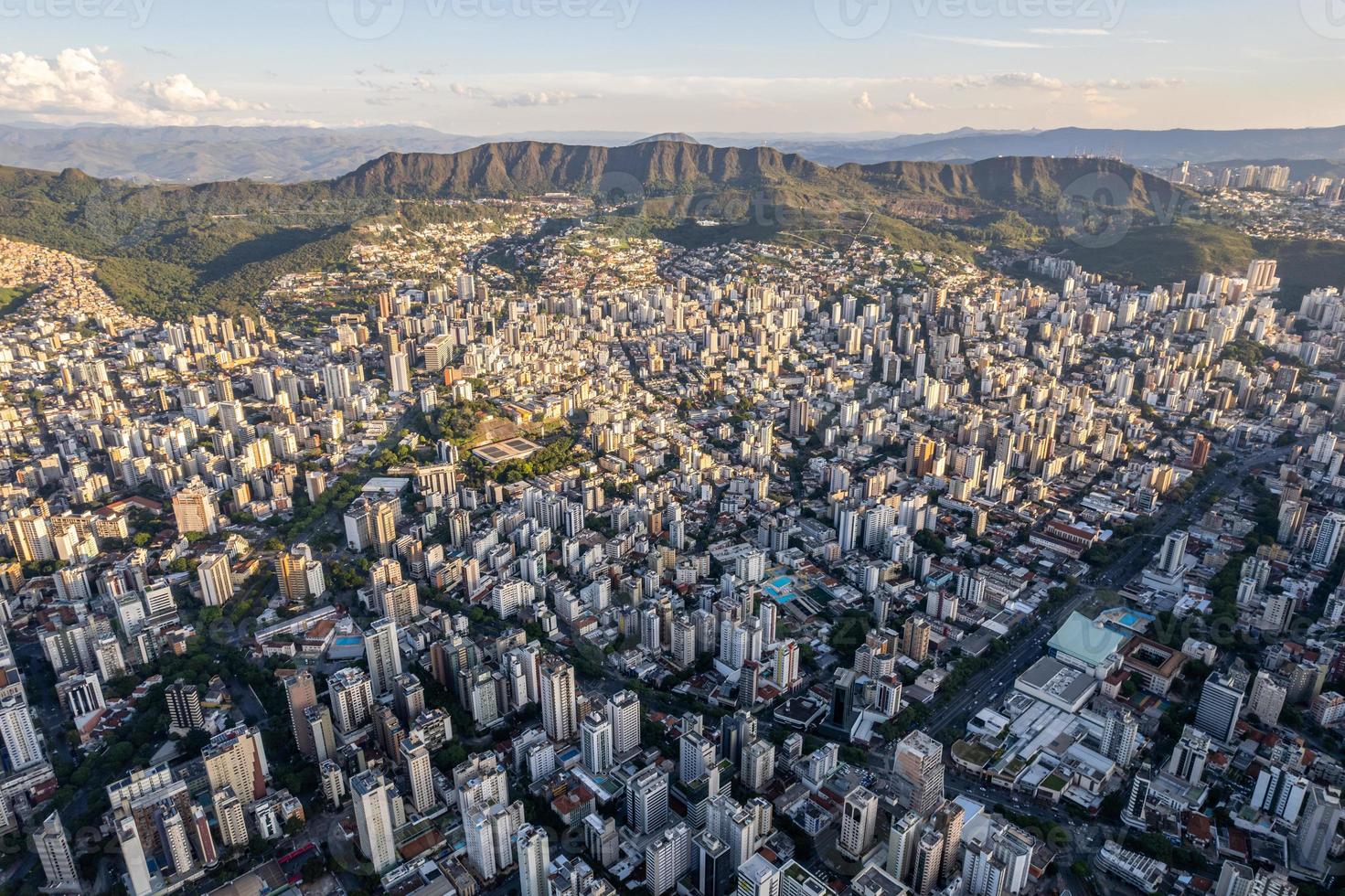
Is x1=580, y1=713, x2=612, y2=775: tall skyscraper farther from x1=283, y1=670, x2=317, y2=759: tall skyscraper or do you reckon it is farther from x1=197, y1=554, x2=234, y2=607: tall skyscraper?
x1=197, y1=554, x2=234, y2=607: tall skyscraper

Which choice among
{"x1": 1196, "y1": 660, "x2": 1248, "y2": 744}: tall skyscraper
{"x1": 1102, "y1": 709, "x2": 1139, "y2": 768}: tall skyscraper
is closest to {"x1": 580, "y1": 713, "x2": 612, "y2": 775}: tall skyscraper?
{"x1": 1102, "y1": 709, "x2": 1139, "y2": 768}: tall skyscraper

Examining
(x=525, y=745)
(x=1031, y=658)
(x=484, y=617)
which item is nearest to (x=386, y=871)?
(x=525, y=745)

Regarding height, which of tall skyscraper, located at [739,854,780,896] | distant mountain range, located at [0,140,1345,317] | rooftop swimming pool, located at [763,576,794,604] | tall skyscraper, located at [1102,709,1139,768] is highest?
distant mountain range, located at [0,140,1345,317]

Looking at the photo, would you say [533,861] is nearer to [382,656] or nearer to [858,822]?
[858,822]

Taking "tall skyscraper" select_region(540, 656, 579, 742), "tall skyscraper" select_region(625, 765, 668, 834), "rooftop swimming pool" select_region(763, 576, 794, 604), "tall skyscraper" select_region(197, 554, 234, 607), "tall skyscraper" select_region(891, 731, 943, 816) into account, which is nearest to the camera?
"tall skyscraper" select_region(625, 765, 668, 834)

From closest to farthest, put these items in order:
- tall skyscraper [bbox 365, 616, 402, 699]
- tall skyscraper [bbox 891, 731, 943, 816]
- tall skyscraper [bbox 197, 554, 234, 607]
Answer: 1. tall skyscraper [bbox 891, 731, 943, 816]
2. tall skyscraper [bbox 365, 616, 402, 699]
3. tall skyscraper [bbox 197, 554, 234, 607]

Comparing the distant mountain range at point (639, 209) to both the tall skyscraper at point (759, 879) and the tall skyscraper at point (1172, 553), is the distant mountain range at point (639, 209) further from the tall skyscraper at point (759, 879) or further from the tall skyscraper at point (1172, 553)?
the tall skyscraper at point (759, 879)

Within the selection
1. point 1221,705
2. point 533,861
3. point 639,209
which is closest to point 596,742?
point 533,861
